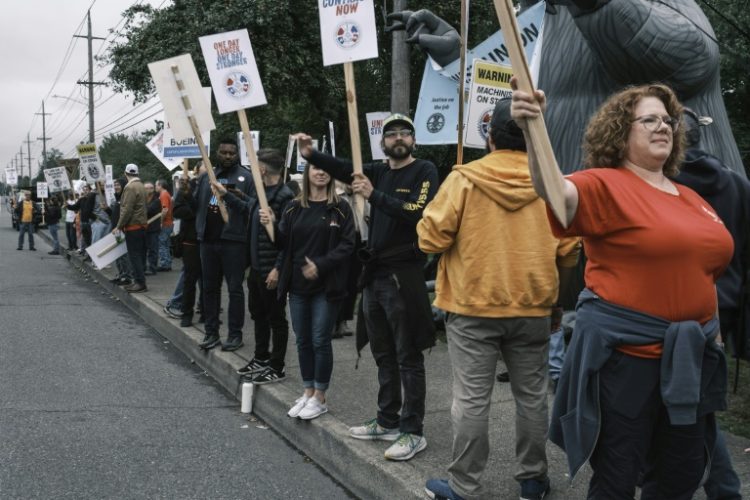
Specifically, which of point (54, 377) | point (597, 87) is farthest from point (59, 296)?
point (597, 87)

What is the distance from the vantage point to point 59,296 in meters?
11.4

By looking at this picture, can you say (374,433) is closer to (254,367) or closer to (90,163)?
Answer: (254,367)

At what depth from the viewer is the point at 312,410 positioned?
15.2 feet

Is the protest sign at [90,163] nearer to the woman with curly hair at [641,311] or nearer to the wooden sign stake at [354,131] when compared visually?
the wooden sign stake at [354,131]

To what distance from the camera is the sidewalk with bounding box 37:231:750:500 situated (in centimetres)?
364

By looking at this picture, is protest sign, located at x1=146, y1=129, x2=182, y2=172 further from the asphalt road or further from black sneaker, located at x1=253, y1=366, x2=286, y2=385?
black sneaker, located at x1=253, y1=366, x2=286, y2=385

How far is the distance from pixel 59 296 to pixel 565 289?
389 inches

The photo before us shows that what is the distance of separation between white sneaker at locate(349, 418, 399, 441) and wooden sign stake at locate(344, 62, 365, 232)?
116 centimetres

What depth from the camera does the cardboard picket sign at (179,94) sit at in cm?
611

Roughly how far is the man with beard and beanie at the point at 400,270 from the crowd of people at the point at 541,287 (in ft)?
0.03

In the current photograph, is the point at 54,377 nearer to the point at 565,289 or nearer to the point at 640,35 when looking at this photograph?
the point at 565,289

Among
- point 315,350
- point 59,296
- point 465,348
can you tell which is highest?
point 465,348

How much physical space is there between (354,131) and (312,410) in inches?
70.7

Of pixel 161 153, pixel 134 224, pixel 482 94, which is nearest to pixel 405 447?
pixel 482 94
